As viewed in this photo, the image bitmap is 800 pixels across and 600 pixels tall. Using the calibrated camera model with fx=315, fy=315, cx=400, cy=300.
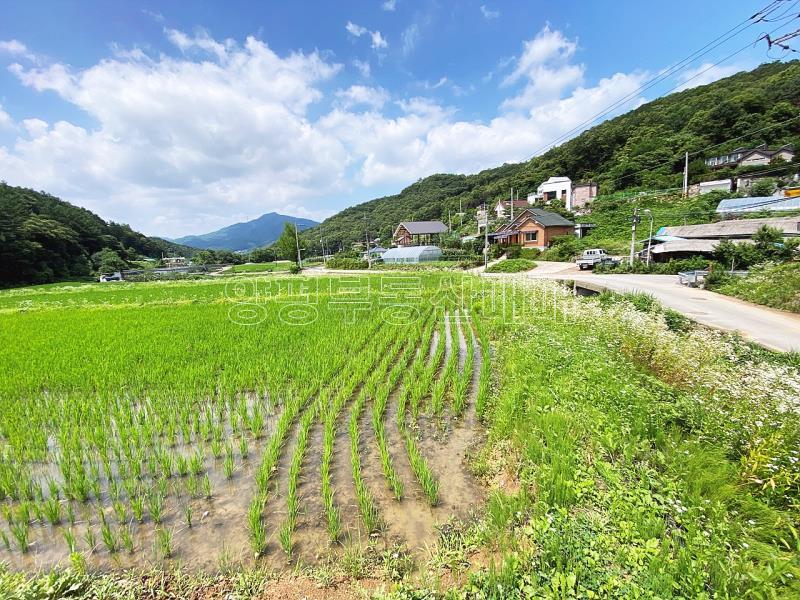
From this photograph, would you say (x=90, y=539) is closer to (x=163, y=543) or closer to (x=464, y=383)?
(x=163, y=543)

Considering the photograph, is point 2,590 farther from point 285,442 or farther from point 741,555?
point 741,555

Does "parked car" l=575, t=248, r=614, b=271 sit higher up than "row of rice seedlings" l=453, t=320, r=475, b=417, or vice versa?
"parked car" l=575, t=248, r=614, b=271

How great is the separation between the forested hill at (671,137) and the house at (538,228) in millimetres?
15945

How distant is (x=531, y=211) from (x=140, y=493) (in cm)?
3644

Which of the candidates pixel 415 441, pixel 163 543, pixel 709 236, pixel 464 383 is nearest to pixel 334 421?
pixel 415 441

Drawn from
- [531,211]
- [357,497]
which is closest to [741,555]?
[357,497]

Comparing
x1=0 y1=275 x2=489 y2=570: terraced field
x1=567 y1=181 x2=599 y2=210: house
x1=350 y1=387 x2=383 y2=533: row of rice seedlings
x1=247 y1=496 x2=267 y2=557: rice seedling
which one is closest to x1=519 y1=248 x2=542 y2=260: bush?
x1=567 y1=181 x2=599 y2=210: house

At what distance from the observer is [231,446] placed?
4.09 meters

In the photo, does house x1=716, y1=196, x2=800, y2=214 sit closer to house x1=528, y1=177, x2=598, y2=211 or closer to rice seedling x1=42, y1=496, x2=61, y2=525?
house x1=528, y1=177, x2=598, y2=211

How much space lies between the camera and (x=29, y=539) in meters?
2.80

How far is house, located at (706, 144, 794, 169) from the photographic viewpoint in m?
34.1

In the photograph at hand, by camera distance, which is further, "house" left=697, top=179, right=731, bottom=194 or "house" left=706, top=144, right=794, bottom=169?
"house" left=706, top=144, right=794, bottom=169

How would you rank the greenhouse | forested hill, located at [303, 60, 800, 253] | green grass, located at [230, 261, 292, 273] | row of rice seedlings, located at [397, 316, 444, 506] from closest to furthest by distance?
row of rice seedlings, located at [397, 316, 444, 506] < forested hill, located at [303, 60, 800, 253] < the greenhouse < green grass, located at [230, 261, 292, 273]

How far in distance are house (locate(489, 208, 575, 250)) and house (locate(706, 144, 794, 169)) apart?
23130 millimetres
